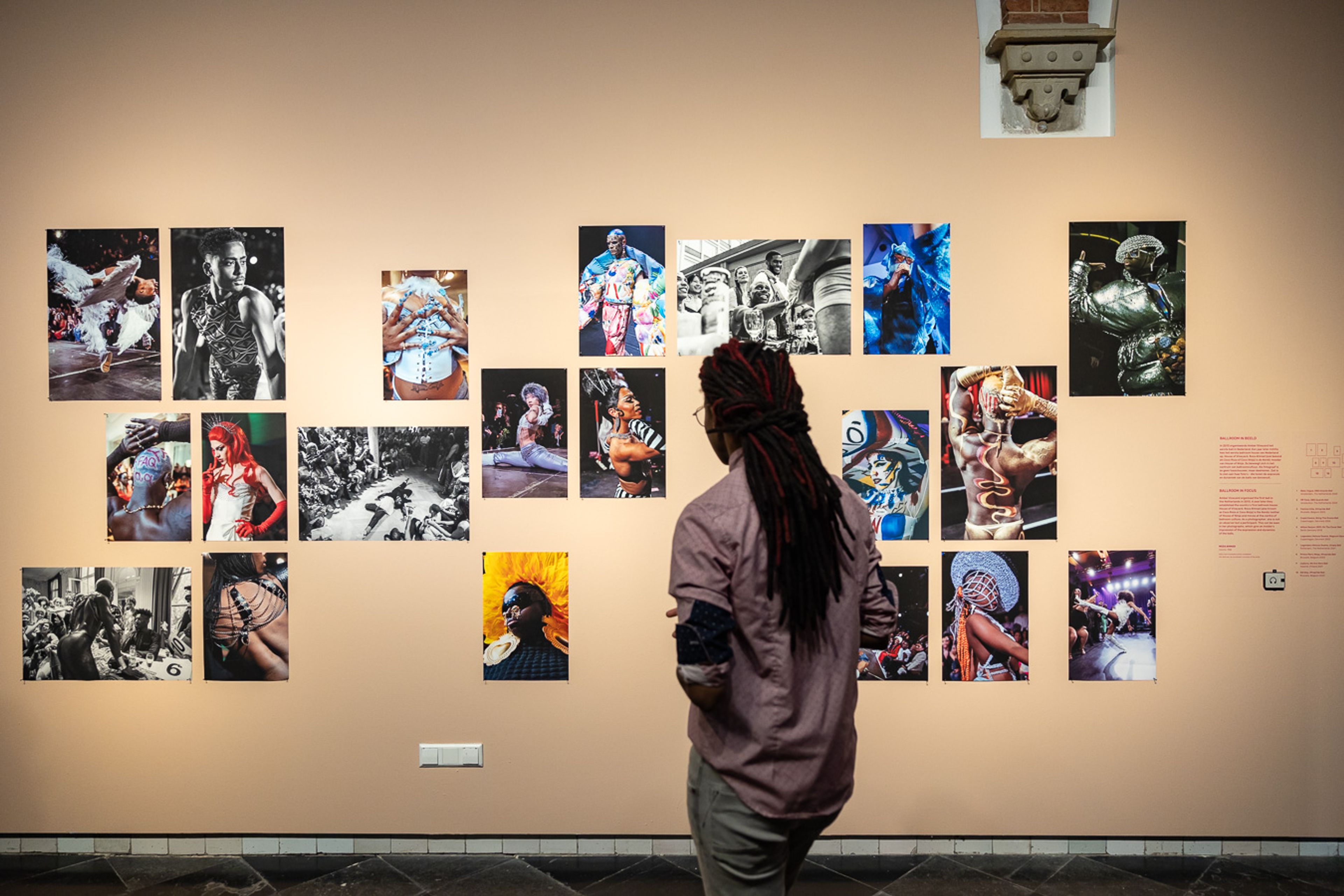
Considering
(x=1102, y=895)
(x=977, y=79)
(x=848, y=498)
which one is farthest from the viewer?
(x=977, y=79)

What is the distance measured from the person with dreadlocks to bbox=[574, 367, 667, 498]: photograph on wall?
1321mm

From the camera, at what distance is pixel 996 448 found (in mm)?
3008

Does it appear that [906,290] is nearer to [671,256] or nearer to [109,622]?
[671,256]

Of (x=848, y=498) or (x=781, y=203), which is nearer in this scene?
(x=848, y=498)

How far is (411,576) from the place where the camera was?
3.06 metres

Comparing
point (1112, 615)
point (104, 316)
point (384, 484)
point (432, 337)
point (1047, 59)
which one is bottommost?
point (1112, 615)

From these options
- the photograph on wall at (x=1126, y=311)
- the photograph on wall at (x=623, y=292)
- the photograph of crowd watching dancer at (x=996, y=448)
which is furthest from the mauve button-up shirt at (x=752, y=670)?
the photograph on wall at (x=1126, y=311)

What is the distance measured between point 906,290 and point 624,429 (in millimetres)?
1233

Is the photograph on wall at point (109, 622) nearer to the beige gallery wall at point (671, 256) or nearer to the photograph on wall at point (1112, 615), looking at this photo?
the beige gallery wall at point (671, 256)

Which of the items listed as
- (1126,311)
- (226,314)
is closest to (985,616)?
(1126,311)

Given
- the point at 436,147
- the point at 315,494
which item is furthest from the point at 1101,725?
the point at 436,147

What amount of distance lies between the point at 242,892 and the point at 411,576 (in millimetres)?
1290

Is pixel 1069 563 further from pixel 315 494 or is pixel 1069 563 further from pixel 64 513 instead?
pixel 64 513

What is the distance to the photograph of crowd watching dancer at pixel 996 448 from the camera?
9.86 ft
